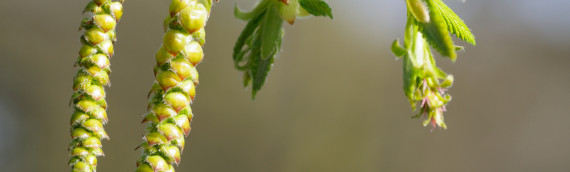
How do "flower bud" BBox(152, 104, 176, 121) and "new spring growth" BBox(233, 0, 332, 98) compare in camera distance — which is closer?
"flower bud" BBox(152, 104, 176, 121)

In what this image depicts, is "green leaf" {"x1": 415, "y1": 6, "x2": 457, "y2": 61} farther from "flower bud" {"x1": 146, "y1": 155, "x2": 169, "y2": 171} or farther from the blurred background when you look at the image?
→ the blurred background

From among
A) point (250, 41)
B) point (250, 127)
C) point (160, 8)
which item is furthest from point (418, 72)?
point (250, 127)

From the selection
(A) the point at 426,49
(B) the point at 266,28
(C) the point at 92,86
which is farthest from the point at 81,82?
(A) the point at 426,49

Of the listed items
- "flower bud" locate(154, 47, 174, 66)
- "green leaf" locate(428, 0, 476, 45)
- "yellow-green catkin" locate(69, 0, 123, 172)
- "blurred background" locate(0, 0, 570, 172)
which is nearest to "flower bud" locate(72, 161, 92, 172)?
"yellow-green catkin" locate(69, 0, 123, 172)

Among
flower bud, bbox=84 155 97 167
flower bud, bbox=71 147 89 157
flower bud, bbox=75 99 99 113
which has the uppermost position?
flower bud, bbox=75 99 99 113

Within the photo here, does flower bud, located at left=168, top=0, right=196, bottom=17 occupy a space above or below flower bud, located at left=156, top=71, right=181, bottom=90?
above

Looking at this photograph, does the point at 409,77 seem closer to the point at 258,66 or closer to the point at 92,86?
the point at 258,66

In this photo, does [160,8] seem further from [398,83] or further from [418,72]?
[418,72]

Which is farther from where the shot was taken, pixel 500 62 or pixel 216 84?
pixel 500 62

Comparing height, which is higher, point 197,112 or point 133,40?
point 133,40
